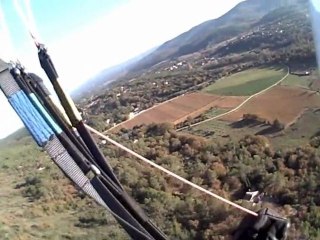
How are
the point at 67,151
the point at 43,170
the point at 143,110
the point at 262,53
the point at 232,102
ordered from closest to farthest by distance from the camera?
the point at 67,151, the point at 43,170, the point at 232,102, the point at 143,110, the point at 262,53

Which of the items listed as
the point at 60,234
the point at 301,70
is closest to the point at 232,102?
the point at 301,70

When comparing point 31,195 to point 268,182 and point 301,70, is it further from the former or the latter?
point 301,70

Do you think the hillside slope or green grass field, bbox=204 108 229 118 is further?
the hillside slope

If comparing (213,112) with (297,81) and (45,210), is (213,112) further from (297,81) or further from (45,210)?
(45,210)

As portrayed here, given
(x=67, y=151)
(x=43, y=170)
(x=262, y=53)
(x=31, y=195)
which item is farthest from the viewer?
(x=262, y=53)

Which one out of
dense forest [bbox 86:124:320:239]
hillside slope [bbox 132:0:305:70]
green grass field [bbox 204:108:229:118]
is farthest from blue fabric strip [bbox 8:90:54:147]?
hillside slope [bbox 132:0:305:70]

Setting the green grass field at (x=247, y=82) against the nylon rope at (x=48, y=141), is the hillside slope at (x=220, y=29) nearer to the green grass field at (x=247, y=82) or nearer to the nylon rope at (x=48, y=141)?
the green grass field at (x=247, y=82)

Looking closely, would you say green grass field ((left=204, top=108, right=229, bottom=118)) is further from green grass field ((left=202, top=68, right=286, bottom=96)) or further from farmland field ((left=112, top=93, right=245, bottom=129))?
green grass field ((left=202, top=68, right=286, bottom=96))

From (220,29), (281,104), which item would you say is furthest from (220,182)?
(220,29)
